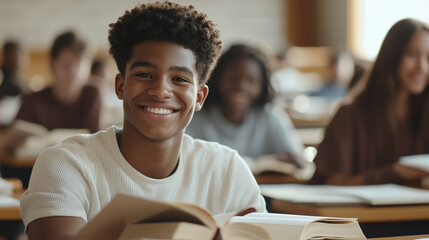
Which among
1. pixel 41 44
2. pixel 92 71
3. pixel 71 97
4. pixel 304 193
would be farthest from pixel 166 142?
pixel 41 44

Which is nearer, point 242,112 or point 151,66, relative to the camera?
point 151,66

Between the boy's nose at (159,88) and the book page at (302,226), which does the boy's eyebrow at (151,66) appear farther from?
the book page at (302,226)

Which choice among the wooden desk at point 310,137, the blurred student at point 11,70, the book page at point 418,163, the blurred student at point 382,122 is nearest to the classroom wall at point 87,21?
the blurred student at point 11,70

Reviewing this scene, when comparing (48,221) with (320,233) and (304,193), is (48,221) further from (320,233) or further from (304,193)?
(304,193)

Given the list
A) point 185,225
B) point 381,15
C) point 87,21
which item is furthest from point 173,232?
point 87,21

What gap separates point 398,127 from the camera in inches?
96.3

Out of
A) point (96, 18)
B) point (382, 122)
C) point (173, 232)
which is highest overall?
point (96, 18)

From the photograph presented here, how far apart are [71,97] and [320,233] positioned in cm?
268

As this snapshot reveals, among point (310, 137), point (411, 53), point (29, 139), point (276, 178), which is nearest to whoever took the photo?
point (411, 53)

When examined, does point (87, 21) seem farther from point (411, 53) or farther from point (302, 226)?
point (302, 226)

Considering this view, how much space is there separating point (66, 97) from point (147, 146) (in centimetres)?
241

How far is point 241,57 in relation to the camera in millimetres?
3109

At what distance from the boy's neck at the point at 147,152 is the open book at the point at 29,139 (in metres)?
1.68

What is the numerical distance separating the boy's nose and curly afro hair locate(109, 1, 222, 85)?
8 cm
